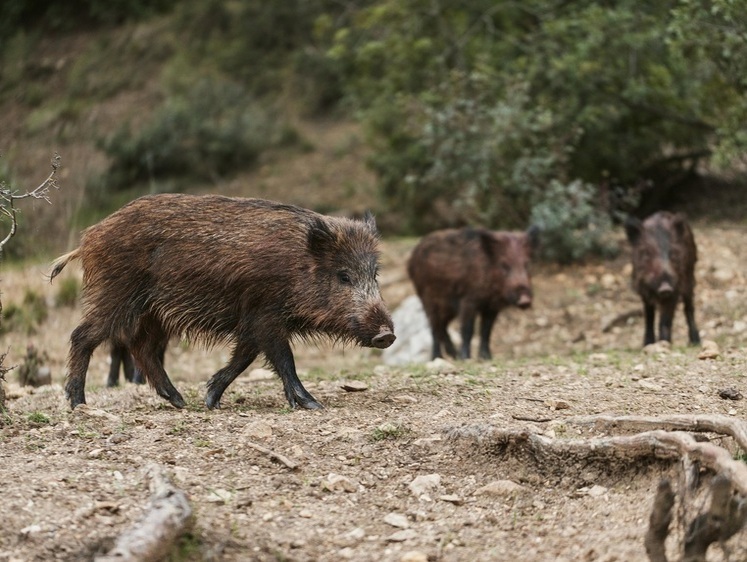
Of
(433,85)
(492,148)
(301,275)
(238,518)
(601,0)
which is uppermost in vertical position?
(601,0)

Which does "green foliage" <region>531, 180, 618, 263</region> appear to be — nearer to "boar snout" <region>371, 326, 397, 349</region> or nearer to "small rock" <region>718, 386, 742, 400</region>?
"boar snout" <region>371, 326, 397, 349</region>

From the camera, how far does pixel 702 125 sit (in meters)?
14.7

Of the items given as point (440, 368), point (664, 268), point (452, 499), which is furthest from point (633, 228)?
point (452, 499)

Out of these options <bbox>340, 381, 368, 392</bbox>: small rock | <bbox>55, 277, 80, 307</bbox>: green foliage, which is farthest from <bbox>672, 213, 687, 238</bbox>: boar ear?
<bbox>55, 277, 80, 307</bbox>: green foliage

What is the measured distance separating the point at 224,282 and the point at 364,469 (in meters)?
2.02

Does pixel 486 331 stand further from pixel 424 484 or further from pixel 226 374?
pixel 424 484

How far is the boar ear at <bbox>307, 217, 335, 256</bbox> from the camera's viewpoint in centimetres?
684

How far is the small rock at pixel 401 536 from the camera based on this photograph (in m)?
4.52

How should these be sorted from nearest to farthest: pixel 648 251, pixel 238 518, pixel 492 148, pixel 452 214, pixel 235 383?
pixel 238 518, pixel 235 383, pixel 648 251, pixel 492 148, pixel 452 214

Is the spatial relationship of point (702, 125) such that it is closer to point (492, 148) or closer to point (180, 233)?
point (492, 148)

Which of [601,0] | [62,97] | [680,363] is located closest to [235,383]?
[680,363]

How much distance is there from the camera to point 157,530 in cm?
411

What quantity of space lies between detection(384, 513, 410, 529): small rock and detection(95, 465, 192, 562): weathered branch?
3.00ft

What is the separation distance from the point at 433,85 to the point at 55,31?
36.7 feet
